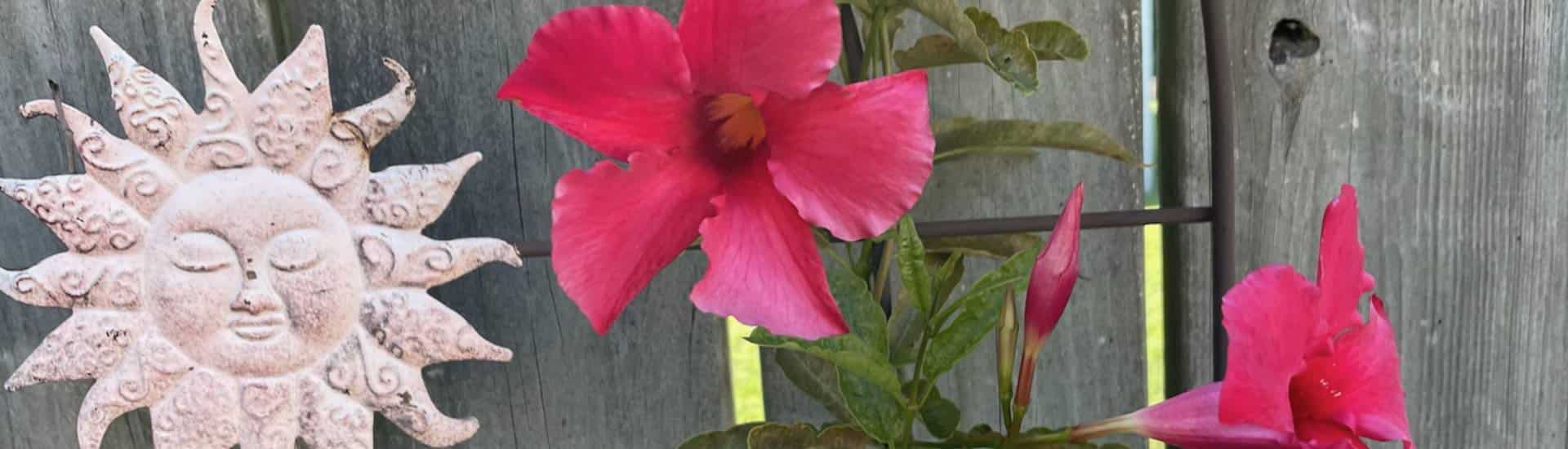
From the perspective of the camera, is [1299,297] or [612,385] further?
[612,385]

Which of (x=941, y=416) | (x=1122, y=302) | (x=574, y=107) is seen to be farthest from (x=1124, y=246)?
(x=574, y=107)

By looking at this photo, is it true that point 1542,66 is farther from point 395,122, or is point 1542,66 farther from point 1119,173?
point 395,122

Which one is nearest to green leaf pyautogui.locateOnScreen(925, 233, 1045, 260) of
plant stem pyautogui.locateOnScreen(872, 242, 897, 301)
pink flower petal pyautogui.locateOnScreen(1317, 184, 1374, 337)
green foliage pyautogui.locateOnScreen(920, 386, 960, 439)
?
plant stem pyautogui.locateOnScreen(872, 242, 897, 301)

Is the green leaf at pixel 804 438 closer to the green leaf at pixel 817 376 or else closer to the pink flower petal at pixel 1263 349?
the green leaf at pixel 817 376

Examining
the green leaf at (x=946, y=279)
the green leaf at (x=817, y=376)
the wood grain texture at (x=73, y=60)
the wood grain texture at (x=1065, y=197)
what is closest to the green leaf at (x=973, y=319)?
the green leaf at (x=946, y=279)

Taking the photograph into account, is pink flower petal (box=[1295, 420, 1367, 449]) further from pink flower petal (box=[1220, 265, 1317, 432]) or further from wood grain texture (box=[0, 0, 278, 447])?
wood grain texture (box=[0, 0, 278, 447])

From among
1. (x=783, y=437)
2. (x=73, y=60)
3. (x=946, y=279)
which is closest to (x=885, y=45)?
(x=946, y=279)
